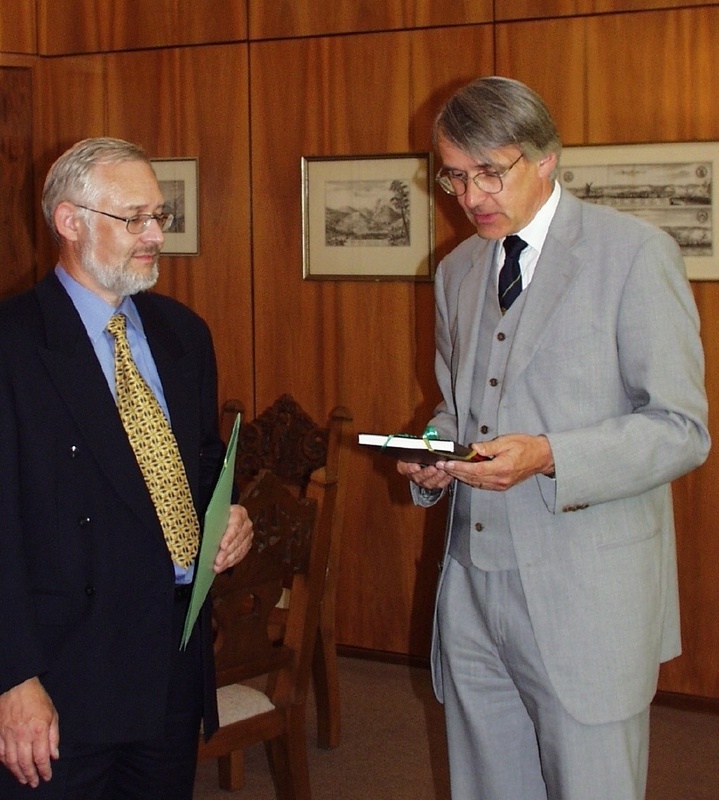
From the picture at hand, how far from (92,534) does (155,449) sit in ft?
0.73

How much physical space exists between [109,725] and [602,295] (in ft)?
4.02

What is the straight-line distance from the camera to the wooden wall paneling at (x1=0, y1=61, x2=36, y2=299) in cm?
552

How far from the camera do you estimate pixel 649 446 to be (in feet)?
6.64

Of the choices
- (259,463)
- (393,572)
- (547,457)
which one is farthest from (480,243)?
(393,572)

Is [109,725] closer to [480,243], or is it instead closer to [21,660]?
[21,660]

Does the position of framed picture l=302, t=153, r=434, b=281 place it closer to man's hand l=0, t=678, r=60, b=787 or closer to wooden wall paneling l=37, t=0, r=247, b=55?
wooden wall paneling l=37, t=0, r=247, b=55

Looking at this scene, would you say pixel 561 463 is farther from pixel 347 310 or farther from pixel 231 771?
pixel 347 310

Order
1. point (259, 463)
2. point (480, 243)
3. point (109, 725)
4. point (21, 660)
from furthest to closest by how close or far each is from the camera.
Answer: point (259, 463) → point (480, 243) → point (109, 725) → point (21, 660)

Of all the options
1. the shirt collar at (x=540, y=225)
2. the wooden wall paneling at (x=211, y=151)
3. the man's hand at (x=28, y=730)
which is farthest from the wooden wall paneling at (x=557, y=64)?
the man's hand at (x=28, y=730)

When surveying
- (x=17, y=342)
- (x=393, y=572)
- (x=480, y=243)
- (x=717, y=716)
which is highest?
(x=480, y=243)

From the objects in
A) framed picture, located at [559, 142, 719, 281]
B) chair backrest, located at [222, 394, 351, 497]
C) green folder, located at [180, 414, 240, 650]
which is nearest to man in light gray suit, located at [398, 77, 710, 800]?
green folder, located at [180, 414, 240, 650]

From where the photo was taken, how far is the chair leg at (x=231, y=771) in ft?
12.7

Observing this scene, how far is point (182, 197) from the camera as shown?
5.38 meters

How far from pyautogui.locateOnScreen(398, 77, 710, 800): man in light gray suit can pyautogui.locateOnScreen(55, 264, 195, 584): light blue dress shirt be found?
1.82 ft
